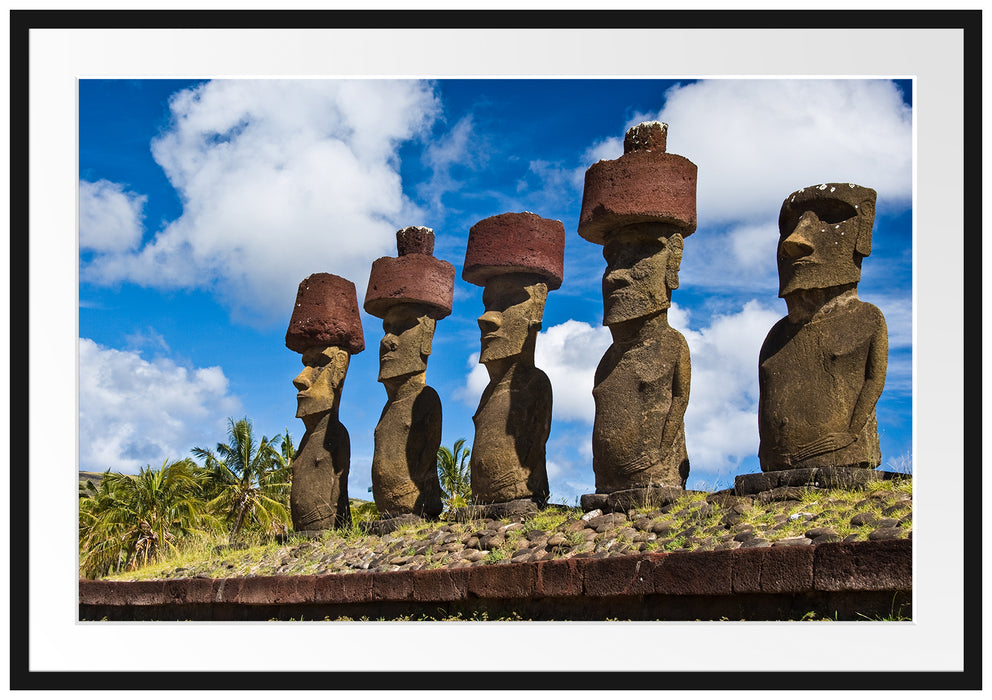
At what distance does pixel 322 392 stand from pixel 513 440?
4279 mm

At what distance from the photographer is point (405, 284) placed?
13.7 metres

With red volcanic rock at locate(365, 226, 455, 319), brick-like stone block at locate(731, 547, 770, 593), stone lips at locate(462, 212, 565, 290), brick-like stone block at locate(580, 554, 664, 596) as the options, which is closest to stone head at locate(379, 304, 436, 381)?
red volcanic rock at locate(365, 226, 455, 319)

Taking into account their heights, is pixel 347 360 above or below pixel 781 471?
above

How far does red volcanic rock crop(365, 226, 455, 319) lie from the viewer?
1366cm

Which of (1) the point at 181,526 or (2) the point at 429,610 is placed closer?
(2) the point at 429,610

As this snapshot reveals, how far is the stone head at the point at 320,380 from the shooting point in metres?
14.6

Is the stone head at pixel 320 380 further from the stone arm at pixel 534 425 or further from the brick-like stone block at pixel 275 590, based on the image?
the stone arm at pixel 534 425

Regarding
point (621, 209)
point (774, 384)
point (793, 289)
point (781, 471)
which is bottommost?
point (781, 471)

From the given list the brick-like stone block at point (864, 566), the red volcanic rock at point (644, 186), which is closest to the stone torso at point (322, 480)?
the red volcanic rock at point (644, 186)

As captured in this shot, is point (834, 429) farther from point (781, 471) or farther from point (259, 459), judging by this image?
point (259, 459)

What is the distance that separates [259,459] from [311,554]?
14110mm

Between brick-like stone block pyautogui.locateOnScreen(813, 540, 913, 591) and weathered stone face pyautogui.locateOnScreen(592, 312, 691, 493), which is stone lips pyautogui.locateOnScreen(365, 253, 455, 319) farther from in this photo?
brick-like stone block pyautogui.locateOnScreen(813, 540, 913, 591)
